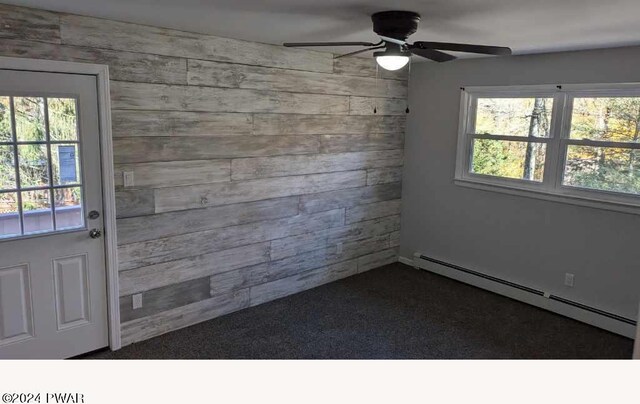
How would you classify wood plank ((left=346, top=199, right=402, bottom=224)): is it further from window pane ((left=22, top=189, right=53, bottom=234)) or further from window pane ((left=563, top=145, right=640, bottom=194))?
window pane ((left=22, top=189, right=53, bottom=234))

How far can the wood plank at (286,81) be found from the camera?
350 cm

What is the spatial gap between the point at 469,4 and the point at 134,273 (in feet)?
9.06

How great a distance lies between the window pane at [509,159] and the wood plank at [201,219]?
1897 millimetres

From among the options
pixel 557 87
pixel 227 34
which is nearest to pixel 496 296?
pixel 557 87

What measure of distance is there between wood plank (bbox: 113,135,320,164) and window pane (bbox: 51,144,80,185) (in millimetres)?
244

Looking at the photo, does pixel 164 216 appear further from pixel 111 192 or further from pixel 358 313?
pixel 358 313

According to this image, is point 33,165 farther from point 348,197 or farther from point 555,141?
point 555,141

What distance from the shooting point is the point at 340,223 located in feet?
15.5

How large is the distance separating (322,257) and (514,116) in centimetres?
226

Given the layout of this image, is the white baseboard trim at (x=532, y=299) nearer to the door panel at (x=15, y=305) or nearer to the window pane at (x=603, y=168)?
the window pane at (x=603, y=168)

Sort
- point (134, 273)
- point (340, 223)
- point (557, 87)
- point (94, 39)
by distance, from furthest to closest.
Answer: point (340, 223) → point (557, 87) → point (134, 273) → point (94, 39)

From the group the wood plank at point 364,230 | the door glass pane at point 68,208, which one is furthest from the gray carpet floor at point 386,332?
the door glass pane at point 68,208

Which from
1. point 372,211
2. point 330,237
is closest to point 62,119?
point 330,237

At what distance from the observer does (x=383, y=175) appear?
199 inches
